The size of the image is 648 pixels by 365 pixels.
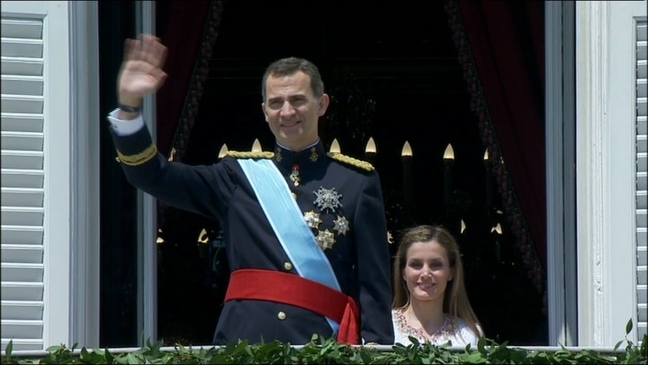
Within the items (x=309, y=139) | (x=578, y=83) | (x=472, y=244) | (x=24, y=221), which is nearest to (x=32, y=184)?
(x=24, y=221)

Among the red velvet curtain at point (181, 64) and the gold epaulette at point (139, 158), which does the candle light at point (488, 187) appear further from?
the gold epaulette at point (139, 158)

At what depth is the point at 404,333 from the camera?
17.2ft

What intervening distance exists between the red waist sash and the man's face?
0.40 meters

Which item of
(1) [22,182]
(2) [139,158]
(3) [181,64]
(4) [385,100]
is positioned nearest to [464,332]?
(2) [139,158]

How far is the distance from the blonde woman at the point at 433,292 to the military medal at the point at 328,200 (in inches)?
28.7

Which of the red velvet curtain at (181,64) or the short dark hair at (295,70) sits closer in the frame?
the short dark hair at (295,70)

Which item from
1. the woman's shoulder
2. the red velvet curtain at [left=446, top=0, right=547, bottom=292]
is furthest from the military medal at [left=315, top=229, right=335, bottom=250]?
the red velvet curtain at [left=446, top=0, right=547, bottom=292]

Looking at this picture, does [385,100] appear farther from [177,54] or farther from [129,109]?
[129,109]

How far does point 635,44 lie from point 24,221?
2.01 meters

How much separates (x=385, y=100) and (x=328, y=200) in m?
3.31

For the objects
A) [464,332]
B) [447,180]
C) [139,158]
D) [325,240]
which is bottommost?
[464,332]

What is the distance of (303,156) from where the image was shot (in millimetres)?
4711

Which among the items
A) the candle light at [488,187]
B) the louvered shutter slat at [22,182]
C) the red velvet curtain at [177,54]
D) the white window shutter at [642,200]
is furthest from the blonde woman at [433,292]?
the candle light at [488,187]

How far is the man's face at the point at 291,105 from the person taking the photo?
4574mm
